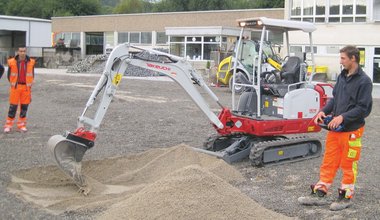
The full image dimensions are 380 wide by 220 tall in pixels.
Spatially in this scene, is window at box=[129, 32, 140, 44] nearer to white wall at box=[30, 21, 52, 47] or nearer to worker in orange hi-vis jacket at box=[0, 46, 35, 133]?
white wall at box=[30, 21, 52, 47]

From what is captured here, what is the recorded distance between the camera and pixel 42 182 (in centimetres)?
690

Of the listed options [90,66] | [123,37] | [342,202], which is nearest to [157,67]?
[342,202]

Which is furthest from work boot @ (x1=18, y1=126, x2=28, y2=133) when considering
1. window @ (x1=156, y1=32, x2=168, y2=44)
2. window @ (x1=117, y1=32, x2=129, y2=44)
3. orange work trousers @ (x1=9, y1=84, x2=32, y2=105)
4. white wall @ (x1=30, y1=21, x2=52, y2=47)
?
white wall @ (x1=30, y1=21, x2=52, y2=47)

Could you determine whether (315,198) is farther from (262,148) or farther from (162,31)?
(162,31)

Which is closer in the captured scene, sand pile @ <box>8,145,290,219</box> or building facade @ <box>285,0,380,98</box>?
sand pile @ <box>8,145,290,219</box>

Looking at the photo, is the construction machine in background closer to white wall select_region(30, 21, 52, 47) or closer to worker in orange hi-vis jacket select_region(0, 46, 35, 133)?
worker in orange hi-vis jacket select_region(0, 46, 35, 133)

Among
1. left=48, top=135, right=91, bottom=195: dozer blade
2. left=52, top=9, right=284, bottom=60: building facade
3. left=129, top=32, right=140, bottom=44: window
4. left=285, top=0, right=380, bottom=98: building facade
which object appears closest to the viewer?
left=48, top=135, right=91, bottom=195: dozer blade

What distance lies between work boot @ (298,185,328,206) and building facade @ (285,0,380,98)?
20.5 m

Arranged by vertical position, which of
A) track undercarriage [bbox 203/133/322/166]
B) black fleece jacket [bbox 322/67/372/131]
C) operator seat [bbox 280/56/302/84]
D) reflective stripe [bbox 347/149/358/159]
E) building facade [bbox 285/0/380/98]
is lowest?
track undercarriage [bbox 203/133/322/166]

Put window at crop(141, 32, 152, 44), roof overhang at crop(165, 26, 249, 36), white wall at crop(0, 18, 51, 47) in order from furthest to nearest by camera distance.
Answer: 1. white wall at crop(0, 18, 51, 47)
2. window at crop(141, 32, 152, 44)
3. roof overhang at crop(165, 26, 249, 36)

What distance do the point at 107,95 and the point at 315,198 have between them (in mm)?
3173

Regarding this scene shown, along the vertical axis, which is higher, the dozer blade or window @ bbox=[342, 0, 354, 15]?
window @ bbox=[342, 0, 354, 15]

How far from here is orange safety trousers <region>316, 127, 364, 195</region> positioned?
577 cm

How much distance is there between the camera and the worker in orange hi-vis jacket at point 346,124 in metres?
5.74
